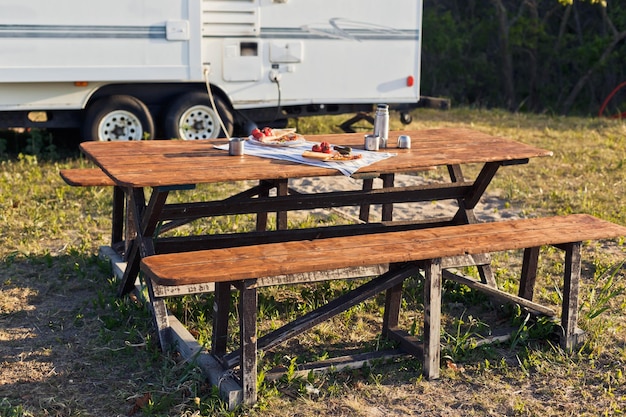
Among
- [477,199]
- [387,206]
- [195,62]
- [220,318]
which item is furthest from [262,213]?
[195,62]

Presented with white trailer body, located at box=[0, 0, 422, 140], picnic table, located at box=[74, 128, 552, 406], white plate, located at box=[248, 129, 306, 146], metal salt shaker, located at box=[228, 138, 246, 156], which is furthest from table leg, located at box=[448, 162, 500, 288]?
white trailer body, located at box=[0, 0, 422, 140]

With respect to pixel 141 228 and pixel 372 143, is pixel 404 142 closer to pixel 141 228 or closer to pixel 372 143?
pixel 372 143

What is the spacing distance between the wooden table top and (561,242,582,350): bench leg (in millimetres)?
716

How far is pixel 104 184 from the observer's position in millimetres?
5129

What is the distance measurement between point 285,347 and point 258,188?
141 cm

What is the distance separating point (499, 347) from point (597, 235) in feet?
2.29

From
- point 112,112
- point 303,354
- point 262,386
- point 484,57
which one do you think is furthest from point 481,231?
point 484,57

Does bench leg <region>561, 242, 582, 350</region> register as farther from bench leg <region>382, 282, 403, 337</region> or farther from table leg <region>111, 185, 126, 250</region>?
table leg <region>111, 185, 126, 250</region>

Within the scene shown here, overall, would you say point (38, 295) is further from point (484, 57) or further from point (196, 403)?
point (484, 57)

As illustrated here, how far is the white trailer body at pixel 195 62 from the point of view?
7.64m

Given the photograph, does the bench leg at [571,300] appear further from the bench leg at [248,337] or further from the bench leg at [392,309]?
the bench leg at [248,337]

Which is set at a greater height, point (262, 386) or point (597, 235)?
point (597, 235)

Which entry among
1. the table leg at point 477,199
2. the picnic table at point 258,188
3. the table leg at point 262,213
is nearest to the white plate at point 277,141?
the picnic table at point 258,188

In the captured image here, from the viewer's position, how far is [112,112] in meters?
8.10
